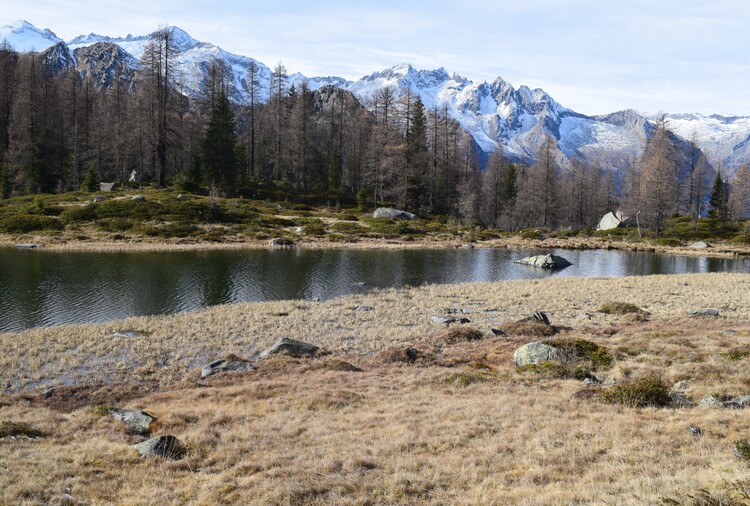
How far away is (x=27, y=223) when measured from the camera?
180ft

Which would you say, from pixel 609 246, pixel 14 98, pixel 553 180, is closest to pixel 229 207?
pixel 14 98

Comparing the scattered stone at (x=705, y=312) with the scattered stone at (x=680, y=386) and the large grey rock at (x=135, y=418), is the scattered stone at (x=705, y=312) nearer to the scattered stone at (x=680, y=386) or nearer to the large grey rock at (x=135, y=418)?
the scattered stone at (x=680, y=386)

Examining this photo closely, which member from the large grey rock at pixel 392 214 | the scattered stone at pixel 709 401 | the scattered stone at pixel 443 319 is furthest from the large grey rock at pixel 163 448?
the large grey rock at pixel 392 214

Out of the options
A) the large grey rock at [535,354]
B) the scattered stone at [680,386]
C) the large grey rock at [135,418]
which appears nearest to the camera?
the large grey rock at [135,418]

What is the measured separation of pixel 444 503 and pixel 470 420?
152 inches

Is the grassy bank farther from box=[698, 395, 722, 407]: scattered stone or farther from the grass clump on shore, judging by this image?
box=[698, 395, 722, 407]: scattered stone

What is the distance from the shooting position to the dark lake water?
2756 centimetres

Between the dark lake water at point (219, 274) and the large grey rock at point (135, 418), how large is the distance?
46.8 ft

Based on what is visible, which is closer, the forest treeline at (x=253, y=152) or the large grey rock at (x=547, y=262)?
the large grey rock at (x=547, y=262)

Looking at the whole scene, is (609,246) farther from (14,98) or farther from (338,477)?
(14,98)

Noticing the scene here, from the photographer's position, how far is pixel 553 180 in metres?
110

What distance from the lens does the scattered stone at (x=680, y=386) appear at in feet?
43.3

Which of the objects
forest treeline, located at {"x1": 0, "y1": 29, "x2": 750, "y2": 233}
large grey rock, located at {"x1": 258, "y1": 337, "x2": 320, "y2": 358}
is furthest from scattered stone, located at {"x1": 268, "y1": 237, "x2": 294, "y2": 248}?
large grey rock, located at {"x1": 258, "y1": 337, "x2": 320, "y2": 358}

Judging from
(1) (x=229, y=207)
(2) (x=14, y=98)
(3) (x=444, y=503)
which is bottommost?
(3) (x=444, y=503)
